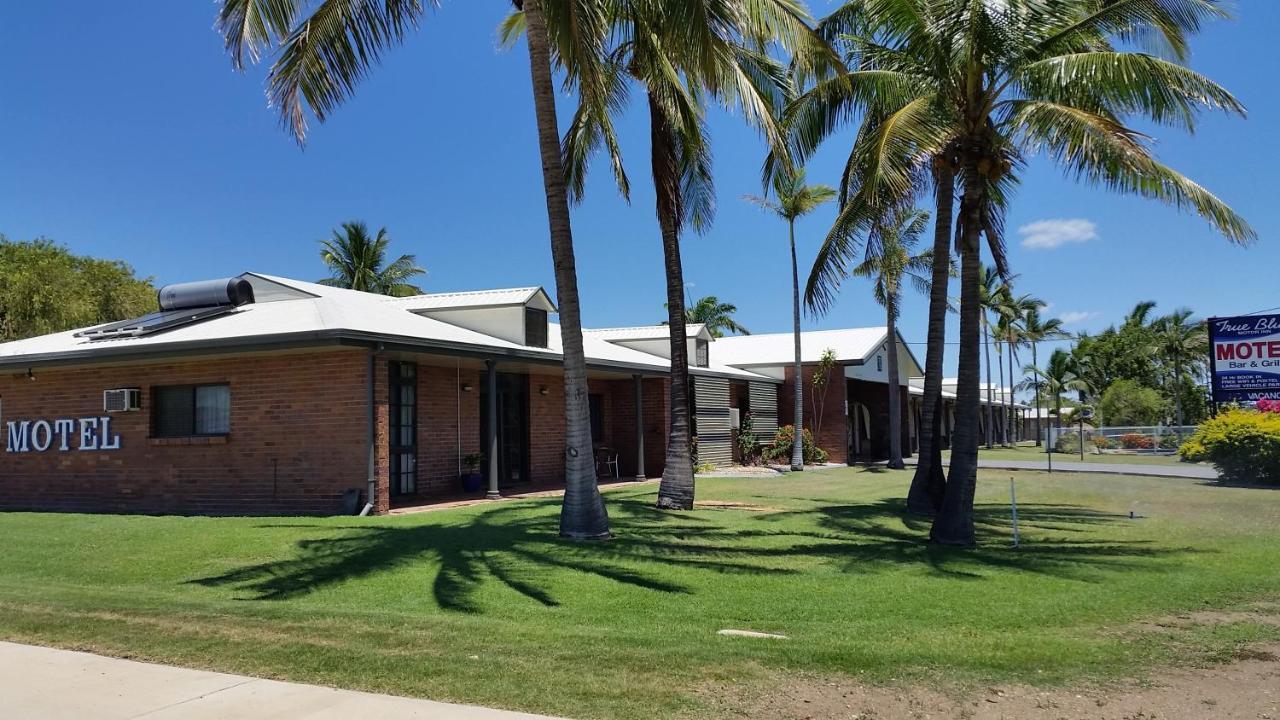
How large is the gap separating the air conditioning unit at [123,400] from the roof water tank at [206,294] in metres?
2.58

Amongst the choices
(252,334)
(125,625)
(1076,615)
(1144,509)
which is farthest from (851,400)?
(125,625)

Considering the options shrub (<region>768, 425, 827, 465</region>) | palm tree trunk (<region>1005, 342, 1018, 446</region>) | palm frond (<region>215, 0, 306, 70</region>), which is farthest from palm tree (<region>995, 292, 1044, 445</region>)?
palm frond (<region>215, 0, 306, 70</region>)

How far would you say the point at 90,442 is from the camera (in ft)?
56.3

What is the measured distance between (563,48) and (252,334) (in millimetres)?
7390

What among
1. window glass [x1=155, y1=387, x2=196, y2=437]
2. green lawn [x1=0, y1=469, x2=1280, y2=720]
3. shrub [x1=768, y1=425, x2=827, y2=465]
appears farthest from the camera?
shrub [x1=768, y1=425, x2=827, y2=465]

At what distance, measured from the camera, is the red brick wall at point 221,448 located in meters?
14.9

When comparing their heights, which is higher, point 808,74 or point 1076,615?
point 808,74

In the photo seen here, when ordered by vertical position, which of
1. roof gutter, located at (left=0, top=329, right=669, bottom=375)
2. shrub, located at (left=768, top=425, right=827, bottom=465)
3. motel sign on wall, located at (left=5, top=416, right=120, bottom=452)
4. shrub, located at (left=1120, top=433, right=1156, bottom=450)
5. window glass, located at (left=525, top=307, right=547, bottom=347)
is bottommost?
shrub, located at (left=1120, top=433, right=1156, bottom=450)

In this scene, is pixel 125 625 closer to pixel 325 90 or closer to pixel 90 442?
pixel 325 90

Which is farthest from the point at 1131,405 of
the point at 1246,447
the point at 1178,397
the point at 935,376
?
the point at 935,376

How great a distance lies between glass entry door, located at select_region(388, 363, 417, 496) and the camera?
1723 cm

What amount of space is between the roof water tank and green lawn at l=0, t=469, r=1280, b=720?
17.4 ft

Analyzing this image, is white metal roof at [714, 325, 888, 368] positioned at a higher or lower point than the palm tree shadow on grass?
higher

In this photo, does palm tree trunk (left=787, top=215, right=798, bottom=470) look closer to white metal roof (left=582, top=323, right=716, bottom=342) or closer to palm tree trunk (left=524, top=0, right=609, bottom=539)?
white metal roof (left=582, top=323, right=716, bottom=342)
